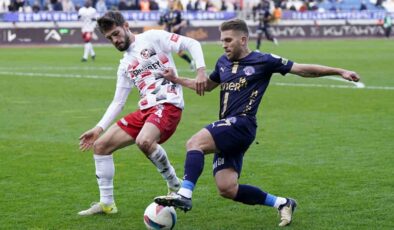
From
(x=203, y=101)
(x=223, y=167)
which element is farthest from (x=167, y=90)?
(x=203, y=101)

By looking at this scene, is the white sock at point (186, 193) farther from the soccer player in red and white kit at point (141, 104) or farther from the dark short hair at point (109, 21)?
the dark short hair at point (109, 21)

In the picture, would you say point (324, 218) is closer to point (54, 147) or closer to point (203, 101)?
point (54, 147)

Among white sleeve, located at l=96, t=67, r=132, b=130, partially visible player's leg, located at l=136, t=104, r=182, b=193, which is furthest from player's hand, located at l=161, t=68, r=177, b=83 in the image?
white sleeve, located at l=96, t=67, r=132, b=130

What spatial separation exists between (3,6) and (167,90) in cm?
4161

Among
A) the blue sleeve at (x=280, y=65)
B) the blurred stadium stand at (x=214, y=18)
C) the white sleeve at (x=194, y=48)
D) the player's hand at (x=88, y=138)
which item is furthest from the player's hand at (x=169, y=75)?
the blurred stadium stand at (x=214, y=18)

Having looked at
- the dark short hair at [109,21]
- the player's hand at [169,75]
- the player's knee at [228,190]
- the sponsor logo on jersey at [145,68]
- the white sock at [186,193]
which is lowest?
the player's knee at [228,190]

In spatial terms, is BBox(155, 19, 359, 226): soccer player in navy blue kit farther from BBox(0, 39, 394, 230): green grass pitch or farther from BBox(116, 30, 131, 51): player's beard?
BBox(116, 30, 131, 51): player's beard

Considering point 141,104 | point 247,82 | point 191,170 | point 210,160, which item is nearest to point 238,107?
point 247,82

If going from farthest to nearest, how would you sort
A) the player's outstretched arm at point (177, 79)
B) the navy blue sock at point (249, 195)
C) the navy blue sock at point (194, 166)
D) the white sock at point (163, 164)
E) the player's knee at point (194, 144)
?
the white sock at point (163, 164), the player's outstretched arm at point (177, 79), the navy blue sock at point (249, 195), the player's knee at point (194, 144), the navy blue sock at point (194, 166)

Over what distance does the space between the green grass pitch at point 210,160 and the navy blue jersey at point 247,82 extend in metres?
1.15

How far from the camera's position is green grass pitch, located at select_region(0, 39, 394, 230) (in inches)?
350

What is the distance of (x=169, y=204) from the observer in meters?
7.55

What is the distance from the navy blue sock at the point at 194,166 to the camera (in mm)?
7832

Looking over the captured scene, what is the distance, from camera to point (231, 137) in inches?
317
